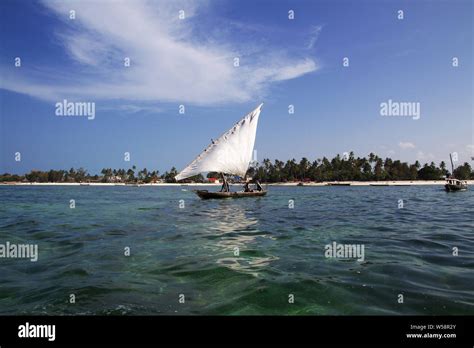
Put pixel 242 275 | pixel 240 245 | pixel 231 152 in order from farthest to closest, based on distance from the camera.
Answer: pixel 231 152
pixel 240 245
pixel 242 275

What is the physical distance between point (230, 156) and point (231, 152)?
720 millimetres

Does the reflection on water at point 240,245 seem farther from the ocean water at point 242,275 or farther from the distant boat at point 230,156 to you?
the distant boat at point 230,156

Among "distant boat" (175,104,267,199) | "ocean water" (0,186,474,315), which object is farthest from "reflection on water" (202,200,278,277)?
"distant boat" (175,104,267,199)

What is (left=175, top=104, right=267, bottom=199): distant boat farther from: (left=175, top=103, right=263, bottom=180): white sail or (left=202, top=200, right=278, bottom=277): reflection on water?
(left=202, top=200, right=278, bottom=277): reflection on water

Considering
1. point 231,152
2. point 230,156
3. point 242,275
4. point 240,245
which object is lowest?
point 240,245

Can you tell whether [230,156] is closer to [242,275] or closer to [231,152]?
[231,152]

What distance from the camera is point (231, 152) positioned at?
6019cm

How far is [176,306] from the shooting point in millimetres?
8688

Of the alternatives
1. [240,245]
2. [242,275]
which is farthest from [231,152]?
[242,275]

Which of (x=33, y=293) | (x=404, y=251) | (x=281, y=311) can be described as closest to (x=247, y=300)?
(x=281, y=311)

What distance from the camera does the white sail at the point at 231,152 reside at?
58.2 metres
